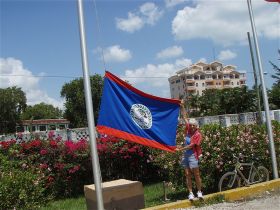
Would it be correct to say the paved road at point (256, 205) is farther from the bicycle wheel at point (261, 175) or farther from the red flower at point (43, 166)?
the red flower at point (43, 166)

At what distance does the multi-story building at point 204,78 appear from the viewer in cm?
12275

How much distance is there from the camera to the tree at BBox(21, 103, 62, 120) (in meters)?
111

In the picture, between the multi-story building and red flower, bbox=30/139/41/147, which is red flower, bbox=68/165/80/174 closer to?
red flower, bbox=30/139/41/147

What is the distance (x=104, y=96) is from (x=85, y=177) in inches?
187

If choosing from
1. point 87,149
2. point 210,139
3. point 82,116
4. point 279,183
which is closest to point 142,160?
point 87,149

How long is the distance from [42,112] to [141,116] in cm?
11003

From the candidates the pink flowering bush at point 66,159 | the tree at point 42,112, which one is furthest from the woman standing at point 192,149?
the tree at point 42,112

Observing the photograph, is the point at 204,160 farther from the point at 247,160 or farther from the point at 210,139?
the point at 247,160

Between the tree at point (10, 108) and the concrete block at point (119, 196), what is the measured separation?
69.8m

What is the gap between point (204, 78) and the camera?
126562 mm

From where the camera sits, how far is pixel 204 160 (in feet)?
30.7

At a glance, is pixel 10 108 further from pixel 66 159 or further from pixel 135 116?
pixel 135 116

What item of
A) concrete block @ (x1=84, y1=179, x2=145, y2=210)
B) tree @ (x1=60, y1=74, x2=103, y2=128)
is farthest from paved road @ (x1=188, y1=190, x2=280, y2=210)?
tree @ (x1=60, y1=74, x2=103, y2=128)

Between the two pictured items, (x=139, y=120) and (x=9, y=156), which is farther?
(x=9, y=156)
